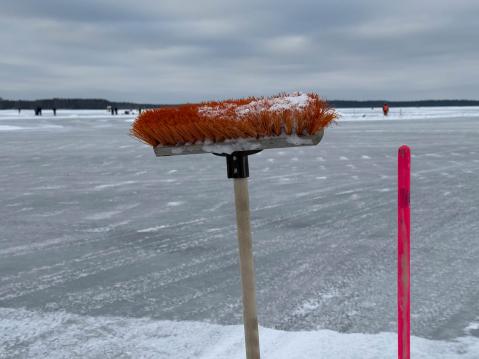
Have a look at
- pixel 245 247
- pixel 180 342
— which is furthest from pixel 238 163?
pixel 180 342

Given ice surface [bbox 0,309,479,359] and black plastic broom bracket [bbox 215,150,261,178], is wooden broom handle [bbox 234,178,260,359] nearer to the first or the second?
Result: black plastic broom bracket [bbox 215,150,261,178]

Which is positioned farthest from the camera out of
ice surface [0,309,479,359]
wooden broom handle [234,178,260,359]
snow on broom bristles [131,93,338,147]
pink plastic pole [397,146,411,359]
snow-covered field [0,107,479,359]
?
snow-covered field [0,107,479,359]

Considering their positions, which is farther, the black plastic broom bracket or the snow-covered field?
the snow-covered field

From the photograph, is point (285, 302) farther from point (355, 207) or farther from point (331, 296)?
point (355, 207)

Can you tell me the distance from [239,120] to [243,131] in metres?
0.05

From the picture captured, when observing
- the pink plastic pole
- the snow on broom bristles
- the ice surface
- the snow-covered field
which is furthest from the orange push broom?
the snow-covered field

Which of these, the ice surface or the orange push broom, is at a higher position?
the orange push broom

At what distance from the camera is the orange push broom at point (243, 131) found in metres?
2.24

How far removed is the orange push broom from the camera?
2.24m

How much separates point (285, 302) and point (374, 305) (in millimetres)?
657

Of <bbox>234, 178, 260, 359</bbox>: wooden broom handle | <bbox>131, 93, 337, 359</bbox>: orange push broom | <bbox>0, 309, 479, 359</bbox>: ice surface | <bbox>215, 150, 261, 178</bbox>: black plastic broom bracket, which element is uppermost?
<bbox>131, 93, 337, 359</bbox>: orange push broom

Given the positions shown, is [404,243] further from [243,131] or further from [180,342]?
[180,342]

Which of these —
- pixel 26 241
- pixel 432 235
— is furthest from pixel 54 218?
pixel 432 235

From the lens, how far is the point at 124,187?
10094 millimetres
